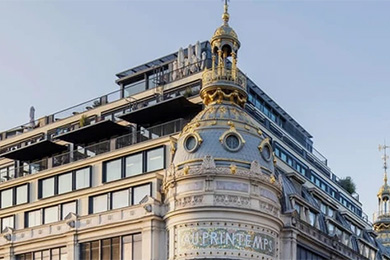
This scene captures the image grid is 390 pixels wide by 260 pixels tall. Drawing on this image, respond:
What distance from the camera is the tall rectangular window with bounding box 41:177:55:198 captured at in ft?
240

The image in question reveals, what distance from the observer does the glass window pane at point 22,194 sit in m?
75.3

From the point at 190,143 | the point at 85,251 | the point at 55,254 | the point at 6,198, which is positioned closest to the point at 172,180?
the point at 190,143

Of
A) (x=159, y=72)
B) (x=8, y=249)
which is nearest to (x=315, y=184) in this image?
(x=159, y=72)

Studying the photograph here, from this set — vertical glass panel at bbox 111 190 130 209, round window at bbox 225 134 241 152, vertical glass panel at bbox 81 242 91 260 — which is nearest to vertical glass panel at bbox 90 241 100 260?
vertical glass panel at bbox 81 242 91 260

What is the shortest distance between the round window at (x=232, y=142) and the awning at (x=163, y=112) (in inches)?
262

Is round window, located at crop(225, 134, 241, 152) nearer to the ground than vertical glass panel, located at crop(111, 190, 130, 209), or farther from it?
farther from it

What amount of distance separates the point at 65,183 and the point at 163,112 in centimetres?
1087

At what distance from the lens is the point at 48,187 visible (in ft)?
241

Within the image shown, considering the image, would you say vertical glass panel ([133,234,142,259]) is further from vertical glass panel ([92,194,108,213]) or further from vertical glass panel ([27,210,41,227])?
vertical glass panel ([27,210,41,227])

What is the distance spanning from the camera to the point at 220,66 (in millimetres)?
66188

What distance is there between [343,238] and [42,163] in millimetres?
28084

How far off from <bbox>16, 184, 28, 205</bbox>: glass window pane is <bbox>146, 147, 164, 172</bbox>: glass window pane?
14.7m

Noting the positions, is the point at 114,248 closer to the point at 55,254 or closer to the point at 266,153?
the point at 55,254

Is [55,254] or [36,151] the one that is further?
[36,151]
